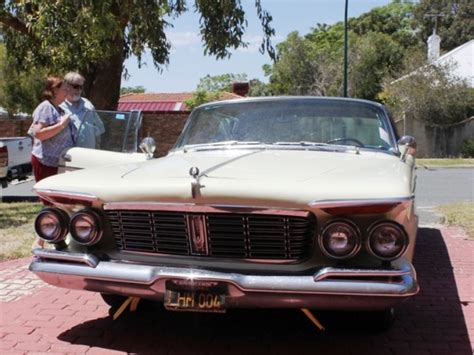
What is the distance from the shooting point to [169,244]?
143 inches

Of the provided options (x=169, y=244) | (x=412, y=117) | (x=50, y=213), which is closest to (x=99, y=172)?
(x=50, y=213)

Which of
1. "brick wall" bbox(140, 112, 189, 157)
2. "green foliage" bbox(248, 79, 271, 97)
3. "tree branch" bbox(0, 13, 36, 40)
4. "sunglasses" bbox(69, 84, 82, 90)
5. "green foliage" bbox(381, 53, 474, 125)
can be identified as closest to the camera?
"sunglasses" bbox(69, 84, 82, 90)

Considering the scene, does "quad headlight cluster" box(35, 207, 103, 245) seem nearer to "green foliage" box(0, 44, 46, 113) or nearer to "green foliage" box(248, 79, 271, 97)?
"green foliage" box(0, 44, 46, 113)

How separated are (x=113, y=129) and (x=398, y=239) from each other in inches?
154

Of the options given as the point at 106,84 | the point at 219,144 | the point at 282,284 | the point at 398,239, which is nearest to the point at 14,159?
the point at 106,84

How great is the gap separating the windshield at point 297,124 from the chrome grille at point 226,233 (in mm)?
1487

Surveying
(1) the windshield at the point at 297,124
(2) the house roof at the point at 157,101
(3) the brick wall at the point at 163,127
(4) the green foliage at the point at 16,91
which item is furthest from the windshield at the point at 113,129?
(4) the green foliage at the point at 16,91

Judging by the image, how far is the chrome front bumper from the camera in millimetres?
3242

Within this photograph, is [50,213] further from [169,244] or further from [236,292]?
[236,292]

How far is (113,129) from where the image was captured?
6.49 meters

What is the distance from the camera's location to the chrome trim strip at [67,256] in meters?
3.60

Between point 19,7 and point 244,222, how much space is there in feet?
33.3

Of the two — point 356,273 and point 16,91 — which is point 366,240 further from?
point 16,91

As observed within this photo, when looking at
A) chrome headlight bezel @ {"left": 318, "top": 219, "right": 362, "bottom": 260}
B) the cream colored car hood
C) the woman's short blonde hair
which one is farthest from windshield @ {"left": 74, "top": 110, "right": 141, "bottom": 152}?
chrome headlight bezel @ {"left": 318, "top": 219, "right": 362, "bottom": 260}
